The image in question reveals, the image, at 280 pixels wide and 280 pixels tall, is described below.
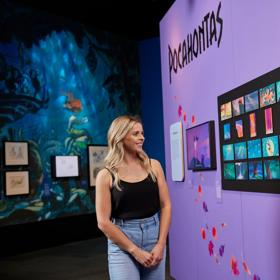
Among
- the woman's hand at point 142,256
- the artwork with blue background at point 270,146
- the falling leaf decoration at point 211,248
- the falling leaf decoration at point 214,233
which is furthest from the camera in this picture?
the falling leaf decoration at point 211,248

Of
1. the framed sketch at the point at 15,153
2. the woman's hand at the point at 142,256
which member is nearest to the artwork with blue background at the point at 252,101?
the woman's hand at the point at 142,256

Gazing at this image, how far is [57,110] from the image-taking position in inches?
319

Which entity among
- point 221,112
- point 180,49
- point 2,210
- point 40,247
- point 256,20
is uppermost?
point 180,49

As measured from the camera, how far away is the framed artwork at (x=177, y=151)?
14.4ft

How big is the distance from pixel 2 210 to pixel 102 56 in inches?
158

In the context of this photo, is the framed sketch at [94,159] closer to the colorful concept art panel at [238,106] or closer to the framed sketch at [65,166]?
the framed sketch at [65,166]

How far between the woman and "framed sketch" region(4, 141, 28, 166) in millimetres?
5289

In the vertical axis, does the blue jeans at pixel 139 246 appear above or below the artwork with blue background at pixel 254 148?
below

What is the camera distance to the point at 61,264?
20.1ft

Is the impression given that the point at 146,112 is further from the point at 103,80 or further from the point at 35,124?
the point at 35,124

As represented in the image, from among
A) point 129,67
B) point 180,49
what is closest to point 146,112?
point 129,67

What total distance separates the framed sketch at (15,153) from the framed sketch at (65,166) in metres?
0.62

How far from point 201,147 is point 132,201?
5.50ft

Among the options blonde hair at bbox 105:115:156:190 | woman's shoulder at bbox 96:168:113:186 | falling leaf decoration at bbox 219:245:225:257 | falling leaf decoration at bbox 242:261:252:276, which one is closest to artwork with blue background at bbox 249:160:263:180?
falling leaf decoration at bbox 242:261:252:276
